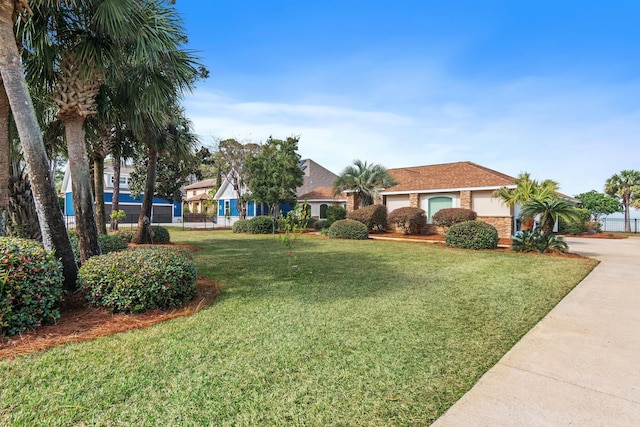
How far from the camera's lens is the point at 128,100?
6750 millimetres

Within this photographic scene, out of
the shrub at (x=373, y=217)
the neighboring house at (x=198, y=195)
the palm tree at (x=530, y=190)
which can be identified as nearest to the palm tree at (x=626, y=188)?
the palm tree at (x=530, y=190)

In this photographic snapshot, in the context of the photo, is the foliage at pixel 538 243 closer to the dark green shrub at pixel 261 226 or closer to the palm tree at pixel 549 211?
the palm tree at pixel 549 211

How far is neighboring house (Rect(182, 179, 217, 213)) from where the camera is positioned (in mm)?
43062

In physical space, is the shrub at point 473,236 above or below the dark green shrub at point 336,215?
below

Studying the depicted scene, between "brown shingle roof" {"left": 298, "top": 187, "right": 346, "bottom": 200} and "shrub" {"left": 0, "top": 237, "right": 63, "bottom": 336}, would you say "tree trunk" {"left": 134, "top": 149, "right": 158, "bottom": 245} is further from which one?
"brown shingle roof" {"left": 298, "top": 187, "right": 346, "bottom": 200}

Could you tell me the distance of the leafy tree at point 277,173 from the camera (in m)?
20.2

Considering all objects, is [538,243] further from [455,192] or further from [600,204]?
[600,204]

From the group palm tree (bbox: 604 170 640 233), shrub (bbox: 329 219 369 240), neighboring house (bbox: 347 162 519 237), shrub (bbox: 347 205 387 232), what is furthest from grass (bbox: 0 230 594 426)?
palm tree (bbox: 604 170 640 233)

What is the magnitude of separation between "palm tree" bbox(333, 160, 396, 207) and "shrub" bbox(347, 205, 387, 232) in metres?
1.57

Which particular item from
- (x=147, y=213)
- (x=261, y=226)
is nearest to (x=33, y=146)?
(x=147, y=213)

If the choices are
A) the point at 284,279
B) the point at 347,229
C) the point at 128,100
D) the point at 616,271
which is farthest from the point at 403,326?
the point at 347,229

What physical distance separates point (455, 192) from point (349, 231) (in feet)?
23.8

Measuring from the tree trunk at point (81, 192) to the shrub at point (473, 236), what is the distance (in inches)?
480

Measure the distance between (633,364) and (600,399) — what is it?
109 cm
